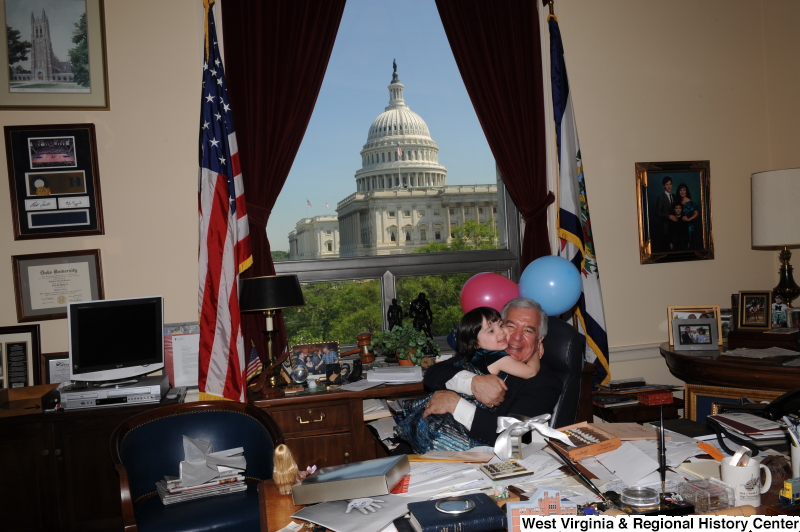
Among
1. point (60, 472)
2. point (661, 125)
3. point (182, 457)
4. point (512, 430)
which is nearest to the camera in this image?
point (512, 430)

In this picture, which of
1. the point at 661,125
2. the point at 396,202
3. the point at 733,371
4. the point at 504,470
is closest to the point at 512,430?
the point at 504,470

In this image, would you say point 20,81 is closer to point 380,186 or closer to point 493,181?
point 380,186

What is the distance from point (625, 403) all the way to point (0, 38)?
4419mm

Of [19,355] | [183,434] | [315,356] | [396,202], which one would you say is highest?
[396,202]

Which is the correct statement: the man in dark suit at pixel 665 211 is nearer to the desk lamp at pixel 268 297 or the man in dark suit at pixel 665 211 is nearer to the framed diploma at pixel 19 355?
the desk lamp at pixel 268 297

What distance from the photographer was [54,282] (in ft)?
12.2

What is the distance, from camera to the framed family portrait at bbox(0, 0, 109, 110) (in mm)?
3666

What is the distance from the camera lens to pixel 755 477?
1.73m

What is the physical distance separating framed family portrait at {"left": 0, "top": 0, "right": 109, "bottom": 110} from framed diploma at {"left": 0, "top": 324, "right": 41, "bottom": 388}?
4.33 feet

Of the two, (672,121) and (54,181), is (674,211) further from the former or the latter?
(54,181)

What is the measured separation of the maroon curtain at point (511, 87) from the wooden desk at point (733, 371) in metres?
1.15

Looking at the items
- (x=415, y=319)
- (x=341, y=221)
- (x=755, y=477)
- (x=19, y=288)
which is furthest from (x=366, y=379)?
(x=755, y=477)

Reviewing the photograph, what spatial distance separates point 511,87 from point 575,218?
3.35 ft

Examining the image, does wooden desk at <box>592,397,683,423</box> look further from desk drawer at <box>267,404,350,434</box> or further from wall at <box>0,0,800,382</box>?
desk drawer at <box>267,404,350,434</box>
